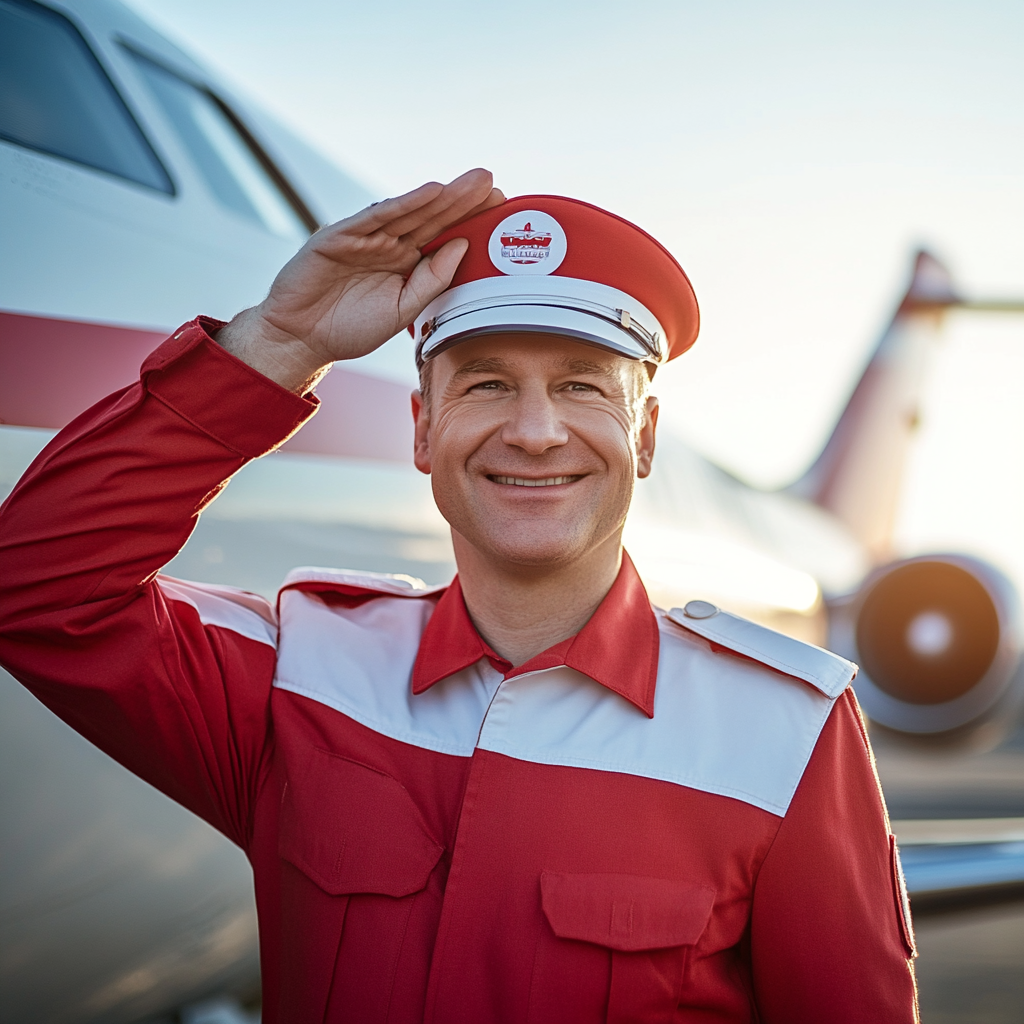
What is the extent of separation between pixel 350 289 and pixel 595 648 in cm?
84

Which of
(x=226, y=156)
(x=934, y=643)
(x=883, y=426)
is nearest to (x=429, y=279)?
(x=226, y=156)

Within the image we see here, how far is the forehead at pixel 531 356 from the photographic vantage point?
1936 millimetres

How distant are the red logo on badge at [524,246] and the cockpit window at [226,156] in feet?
5.32

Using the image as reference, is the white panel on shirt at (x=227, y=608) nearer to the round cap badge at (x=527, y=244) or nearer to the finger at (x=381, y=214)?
the finger at (x=381, y=214)

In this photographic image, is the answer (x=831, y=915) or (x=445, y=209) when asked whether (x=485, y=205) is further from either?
(x=831, y=915)

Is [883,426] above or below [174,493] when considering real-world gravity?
above

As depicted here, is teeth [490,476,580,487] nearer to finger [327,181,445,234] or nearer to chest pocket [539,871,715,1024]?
finger [327,181,445,234]

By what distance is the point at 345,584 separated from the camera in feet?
7.34

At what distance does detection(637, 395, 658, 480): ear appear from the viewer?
2160mm

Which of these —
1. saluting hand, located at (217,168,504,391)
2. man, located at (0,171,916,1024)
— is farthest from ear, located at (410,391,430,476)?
saluting hand, located at (217,168,504,391)

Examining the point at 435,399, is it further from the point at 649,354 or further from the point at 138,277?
the point at 138,277

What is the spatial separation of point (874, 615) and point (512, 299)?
6679 mm

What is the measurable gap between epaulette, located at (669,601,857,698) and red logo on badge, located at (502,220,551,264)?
804 millimetres

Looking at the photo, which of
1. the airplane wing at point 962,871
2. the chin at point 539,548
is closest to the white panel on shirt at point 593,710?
the chin at point 539,548
